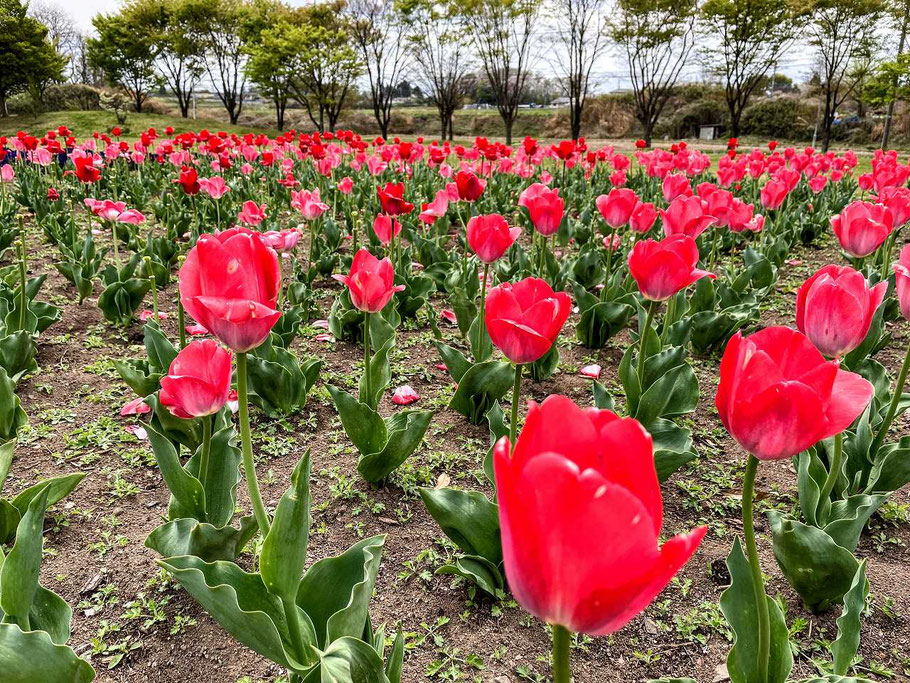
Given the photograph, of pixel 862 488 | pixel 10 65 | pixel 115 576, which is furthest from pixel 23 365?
pixel 10 65

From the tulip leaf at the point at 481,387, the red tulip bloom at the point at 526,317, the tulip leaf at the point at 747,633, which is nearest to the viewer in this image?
the tulip leaf at the point at 747,633

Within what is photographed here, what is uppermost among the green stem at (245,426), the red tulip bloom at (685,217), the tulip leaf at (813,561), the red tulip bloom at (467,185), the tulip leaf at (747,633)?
the red tulip bloom at (467,185)

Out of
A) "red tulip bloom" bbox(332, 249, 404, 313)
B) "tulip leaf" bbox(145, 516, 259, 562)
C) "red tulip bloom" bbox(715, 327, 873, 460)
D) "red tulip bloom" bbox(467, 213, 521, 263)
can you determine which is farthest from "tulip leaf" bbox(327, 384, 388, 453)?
"red tulip bloom" bbox(715, 327, 873, 460)

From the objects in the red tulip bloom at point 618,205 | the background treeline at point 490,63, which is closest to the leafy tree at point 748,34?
the background treeline at point 490,63

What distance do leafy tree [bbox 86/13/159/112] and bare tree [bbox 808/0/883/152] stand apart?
1401 inches

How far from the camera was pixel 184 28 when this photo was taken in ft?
125

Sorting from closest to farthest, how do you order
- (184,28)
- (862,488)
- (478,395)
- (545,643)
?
1. (545,643)
2. (862,488)
3. (478,395)
4. (184,28)

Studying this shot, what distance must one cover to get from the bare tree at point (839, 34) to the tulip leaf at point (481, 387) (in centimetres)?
3014

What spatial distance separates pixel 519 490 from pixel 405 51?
38.5m

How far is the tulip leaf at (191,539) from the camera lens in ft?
5.75

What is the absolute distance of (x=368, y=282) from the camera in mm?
2248

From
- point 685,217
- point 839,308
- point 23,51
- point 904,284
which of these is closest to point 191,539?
point 839,308

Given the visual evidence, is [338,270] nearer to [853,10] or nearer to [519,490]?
[519,490]

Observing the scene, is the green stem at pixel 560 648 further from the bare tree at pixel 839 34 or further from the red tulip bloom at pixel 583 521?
the bare tree at pixel 839 34
